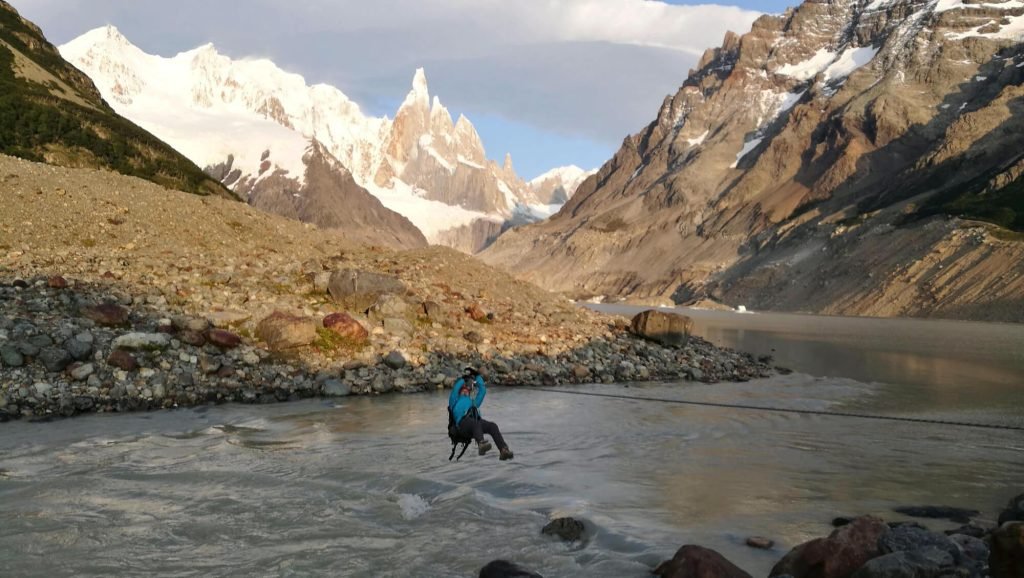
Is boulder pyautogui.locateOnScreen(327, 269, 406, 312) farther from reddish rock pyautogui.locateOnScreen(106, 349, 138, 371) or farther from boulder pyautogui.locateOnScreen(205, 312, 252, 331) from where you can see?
reddish rock pyautogui.locateOnScreen(106, 349, 138, 371)

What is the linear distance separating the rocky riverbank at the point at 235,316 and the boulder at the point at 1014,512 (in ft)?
52.2

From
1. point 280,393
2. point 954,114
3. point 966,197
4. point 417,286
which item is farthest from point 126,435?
point 954,114

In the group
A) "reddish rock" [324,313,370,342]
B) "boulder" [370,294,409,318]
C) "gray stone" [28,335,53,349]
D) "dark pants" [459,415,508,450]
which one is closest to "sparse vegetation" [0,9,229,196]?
"boulder" [370,294,409,318]

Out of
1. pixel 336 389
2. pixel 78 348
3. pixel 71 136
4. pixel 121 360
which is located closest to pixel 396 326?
pixel 336 389

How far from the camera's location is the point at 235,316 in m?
24.0

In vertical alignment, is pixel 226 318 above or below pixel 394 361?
above

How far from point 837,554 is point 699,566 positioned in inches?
62.3

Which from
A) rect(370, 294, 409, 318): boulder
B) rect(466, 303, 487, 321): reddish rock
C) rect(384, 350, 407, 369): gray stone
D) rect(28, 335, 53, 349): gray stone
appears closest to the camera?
rect(28, 335, 53, 349): gray stone

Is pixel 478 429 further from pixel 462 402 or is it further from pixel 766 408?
pixel 766 408

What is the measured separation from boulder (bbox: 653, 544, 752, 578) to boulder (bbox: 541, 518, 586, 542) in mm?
1876

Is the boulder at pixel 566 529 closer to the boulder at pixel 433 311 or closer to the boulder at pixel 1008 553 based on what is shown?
the boulder at pixel 1008 553

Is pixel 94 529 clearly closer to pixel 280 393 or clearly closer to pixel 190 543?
pixel 190 543

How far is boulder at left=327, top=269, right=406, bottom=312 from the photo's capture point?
28031 mm

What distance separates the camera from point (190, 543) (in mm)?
10203
